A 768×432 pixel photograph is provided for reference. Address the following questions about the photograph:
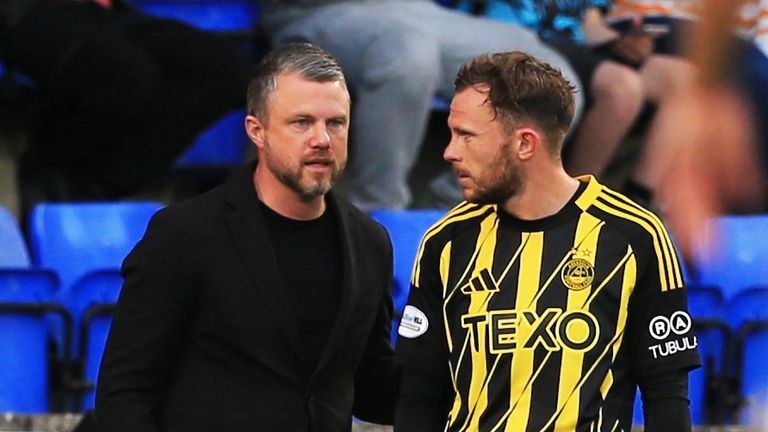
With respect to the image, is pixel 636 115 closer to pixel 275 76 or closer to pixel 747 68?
pixel 747 68

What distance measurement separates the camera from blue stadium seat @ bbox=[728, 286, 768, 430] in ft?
18.4

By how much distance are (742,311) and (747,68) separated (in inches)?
43.5

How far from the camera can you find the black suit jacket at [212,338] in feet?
12.2

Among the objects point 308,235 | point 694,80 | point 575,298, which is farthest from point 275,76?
point 694,80

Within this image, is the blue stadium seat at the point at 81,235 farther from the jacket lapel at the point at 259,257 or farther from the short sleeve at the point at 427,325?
the short sleeve at the point at 427,325

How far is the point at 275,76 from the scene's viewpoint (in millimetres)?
3852

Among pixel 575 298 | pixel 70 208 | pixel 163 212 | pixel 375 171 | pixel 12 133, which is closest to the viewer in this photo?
pixel 575 298

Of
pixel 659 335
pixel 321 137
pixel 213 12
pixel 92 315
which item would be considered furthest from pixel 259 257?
pixel 213 12

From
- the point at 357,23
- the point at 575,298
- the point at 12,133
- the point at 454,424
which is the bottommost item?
the point at 454,424

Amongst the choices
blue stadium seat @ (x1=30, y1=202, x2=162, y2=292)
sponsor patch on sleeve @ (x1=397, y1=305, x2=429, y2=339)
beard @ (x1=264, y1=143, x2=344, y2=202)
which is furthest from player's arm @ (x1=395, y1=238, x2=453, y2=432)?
blue stadium seat @ (x1=30, y1=202, x2=162, y2=292)

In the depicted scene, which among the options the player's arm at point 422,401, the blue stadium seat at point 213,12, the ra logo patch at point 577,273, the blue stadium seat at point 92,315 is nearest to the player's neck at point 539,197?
the ra logo patch at point 577,273

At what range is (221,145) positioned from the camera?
6844mm

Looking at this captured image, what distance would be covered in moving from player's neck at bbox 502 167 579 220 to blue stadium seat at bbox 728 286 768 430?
2.19 metres

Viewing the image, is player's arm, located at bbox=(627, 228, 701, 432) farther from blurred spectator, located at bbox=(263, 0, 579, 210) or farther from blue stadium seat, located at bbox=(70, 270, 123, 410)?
blurred spectator, located at bbox=(263, 0, 579, 210)
